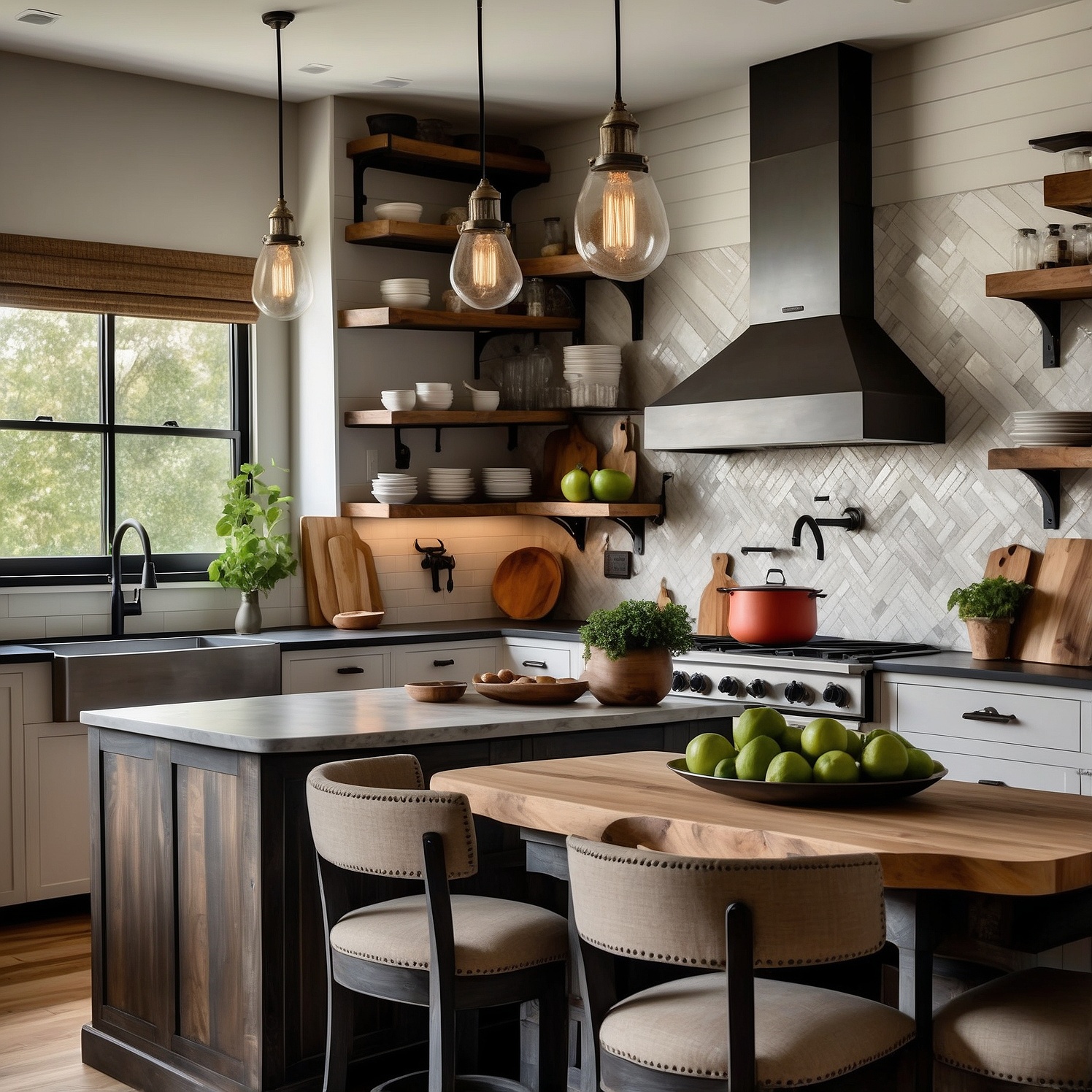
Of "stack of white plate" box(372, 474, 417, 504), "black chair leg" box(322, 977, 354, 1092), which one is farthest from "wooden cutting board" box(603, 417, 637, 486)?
"black chair leg" box(322, 977, 354, 1092)

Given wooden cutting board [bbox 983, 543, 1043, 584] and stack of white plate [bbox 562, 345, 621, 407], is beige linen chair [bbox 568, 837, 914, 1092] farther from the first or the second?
stack of white plate [bbox 562, 345, 621, 407]

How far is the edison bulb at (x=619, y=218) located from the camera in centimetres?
278

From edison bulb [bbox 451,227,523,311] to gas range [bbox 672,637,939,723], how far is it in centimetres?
179

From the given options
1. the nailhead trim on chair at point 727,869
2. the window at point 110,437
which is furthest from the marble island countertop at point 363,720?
the window at point 110,437

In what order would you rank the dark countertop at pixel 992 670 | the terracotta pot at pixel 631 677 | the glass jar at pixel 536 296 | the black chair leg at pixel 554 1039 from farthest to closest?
the glass jar at pixel 536 296 < the dark countertop at pixel 992 670 < the terracotta pot at pixel 631 677 < the black chair leg at pixel 554 1039

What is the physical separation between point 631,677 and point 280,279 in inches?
59.6

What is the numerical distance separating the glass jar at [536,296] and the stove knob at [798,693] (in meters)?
2.22

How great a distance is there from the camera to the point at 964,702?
13.9ft

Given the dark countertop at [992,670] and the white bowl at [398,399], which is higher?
the white bowl at [398,399]

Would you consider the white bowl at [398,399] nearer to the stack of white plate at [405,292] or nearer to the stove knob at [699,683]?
the stack of white plate at [405,292]

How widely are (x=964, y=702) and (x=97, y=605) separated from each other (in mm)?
3206

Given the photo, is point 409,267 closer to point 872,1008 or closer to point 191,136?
point 191,136

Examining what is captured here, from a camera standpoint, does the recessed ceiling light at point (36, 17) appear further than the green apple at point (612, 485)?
No

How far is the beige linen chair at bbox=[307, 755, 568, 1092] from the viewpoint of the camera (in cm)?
238
